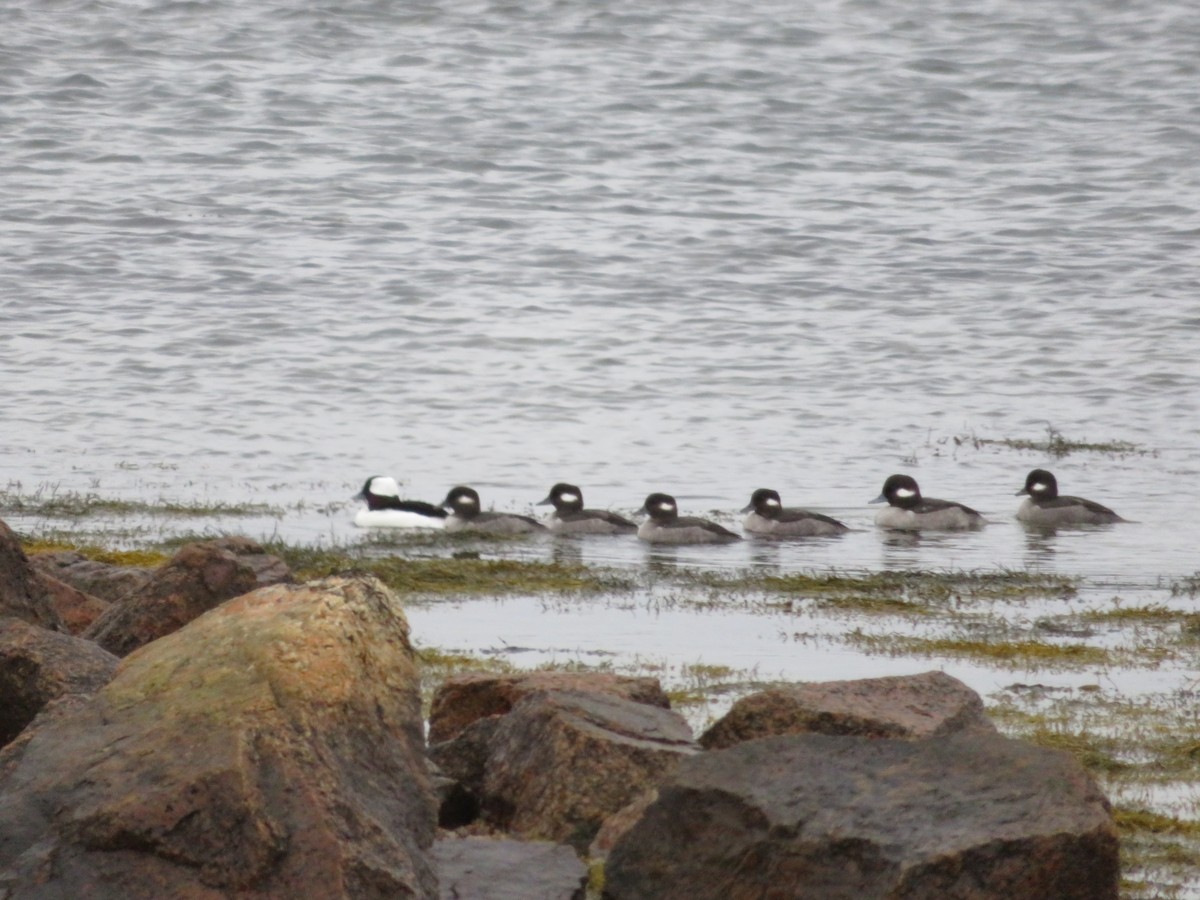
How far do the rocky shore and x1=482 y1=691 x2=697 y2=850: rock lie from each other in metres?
0.01

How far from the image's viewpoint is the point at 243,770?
6.14 meters

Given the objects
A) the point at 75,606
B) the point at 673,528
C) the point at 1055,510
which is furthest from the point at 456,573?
the point at 1055,510

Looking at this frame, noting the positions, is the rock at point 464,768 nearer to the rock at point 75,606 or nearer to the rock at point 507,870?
the rock at point 507,870

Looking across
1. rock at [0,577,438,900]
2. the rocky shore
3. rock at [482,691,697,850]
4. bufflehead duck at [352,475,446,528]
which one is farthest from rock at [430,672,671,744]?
bufflehead duck at [352,475,446,528]

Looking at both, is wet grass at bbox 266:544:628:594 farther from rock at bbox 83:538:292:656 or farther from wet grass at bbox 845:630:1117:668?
rock at bbox 83:538:292:656

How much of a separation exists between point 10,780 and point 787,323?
2846cm

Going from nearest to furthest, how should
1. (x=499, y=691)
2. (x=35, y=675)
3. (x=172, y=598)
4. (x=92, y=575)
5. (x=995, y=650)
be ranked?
(x=35, y=675) < (x=499, y=691) < (x=172, y=598) < (x=92, y=575) < (x=995, y=650)

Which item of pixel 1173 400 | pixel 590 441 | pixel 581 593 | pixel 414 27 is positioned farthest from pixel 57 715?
pixel 414 27

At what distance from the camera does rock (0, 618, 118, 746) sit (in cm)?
796

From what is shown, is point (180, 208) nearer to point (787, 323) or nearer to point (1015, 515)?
point (787, 323)

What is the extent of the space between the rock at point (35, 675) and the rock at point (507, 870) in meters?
1.76

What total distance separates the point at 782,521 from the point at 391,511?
3733mm

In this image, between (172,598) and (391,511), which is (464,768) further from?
(391,511)

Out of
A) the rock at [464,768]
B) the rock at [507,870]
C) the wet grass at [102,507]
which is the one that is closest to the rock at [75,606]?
the rock at [464,768]
